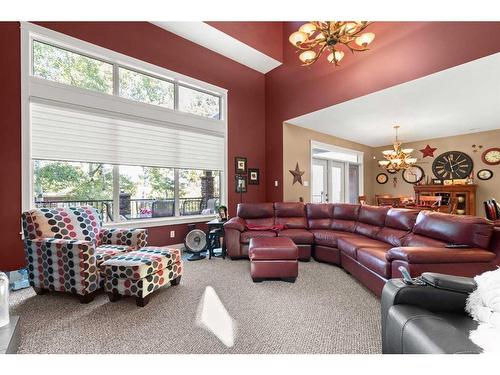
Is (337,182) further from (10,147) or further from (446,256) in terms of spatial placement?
(10,147)

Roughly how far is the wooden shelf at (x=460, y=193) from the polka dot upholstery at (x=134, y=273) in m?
5.99

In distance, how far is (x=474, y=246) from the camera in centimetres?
213

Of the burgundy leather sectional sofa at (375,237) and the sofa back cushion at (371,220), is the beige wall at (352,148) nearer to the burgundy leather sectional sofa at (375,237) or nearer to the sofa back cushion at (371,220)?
the burgundy leather sectional sofa at (375,237)

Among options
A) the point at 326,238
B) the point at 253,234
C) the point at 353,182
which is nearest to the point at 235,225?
the point at 253,234

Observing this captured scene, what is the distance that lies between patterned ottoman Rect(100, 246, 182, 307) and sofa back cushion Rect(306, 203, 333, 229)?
272 centimetres

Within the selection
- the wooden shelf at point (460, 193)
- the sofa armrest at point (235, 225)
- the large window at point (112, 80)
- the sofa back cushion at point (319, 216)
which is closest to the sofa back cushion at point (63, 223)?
the sofa armrest at point (235, 225)

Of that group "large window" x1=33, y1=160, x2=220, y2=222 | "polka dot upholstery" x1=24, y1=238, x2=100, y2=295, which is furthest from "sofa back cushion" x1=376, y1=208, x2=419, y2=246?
"polka dot upholstery" x1=24, y1=238, x2=100, y2=295

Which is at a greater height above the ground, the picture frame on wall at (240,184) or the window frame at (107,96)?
the window frame at (107,96)

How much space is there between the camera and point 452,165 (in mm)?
6125

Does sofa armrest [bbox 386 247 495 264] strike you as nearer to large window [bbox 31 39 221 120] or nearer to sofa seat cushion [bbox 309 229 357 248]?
sofa seat cushion [bbox 309 229 357 248]

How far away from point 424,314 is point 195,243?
10.7 ft

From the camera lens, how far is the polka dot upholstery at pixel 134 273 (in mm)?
2084

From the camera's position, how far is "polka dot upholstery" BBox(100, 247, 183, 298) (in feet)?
6.84

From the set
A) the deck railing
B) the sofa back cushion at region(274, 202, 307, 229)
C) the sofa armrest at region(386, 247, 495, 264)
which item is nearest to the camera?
the sofa armrest at region(386, 247, 495, 264)
